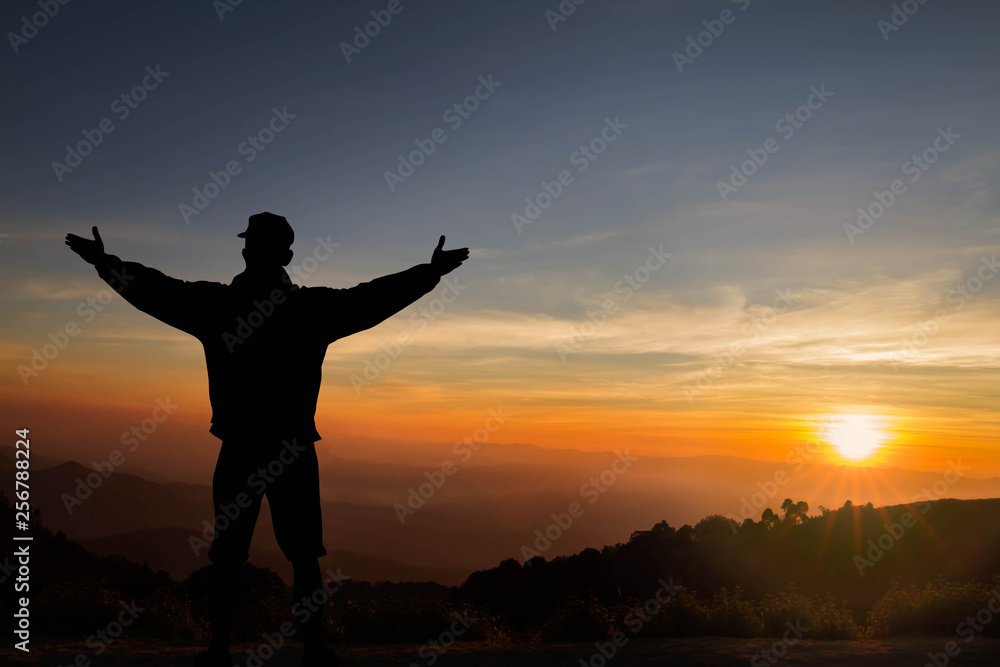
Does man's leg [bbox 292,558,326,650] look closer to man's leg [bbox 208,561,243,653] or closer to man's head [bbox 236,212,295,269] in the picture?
man's leg [bbox 208,561,243,653]

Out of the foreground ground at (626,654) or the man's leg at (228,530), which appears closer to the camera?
the man's leg at (228,530)

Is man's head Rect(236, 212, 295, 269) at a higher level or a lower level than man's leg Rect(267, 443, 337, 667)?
higher

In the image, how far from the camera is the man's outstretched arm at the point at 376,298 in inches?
213

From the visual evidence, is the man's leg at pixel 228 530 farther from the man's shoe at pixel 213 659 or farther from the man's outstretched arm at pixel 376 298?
the man's outstretched arm at pixel 376 298

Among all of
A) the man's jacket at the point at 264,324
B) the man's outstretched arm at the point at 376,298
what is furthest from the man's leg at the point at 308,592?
the man's outstretched arm at the point at 376,298

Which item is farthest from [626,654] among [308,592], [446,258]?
[446,258]

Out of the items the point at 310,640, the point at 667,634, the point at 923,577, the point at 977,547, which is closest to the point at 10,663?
the point at 310,640

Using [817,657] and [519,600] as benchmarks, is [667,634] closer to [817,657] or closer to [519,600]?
[817,657]

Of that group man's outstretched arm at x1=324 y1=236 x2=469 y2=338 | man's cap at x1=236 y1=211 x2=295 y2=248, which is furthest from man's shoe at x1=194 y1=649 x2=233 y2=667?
man's cap at x1=236 y1=211 x2=295 y2=248

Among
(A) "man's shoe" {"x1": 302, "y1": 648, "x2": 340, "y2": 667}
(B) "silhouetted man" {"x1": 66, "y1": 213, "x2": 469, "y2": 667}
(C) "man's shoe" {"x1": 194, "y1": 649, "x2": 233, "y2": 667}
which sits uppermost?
(B) "silhouetted man" {"x1": 66, "y1": 213, "x2": 469, "y2": 667}

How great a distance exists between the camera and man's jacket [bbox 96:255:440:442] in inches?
202

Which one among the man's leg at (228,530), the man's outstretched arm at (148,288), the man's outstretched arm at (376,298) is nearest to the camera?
the man's leg at (228,530)

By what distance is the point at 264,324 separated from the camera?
5234 millimetres

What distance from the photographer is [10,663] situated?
6621mm
